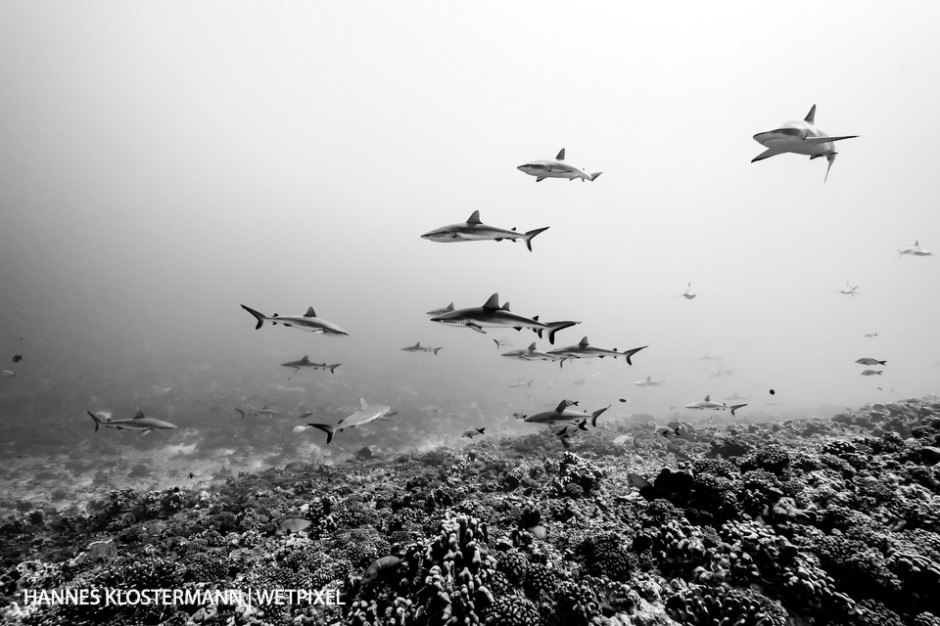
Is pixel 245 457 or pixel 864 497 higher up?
pixel 864 497

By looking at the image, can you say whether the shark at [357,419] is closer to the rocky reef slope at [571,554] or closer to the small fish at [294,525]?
the rocky reef slope at [571,554]

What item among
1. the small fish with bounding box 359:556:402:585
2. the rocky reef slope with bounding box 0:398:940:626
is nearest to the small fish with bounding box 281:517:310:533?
the rocky reef slope with bounding box 0:398:940:626

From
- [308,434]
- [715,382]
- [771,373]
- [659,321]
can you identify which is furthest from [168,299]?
[659,321]

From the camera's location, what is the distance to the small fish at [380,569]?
4.23 m

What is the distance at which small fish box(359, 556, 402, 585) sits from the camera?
4.23 metres

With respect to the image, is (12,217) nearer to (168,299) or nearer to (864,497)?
(168,299)

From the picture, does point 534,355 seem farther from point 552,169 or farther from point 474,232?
point 552,169

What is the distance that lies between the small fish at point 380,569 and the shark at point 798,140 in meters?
7.17

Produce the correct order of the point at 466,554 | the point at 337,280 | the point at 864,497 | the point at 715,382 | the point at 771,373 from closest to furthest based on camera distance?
1. the point at 466,554
2. the point at 864,497
3. the point at 715,382
4. the point at 771,373
5. the point at 337,280

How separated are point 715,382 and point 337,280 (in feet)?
413

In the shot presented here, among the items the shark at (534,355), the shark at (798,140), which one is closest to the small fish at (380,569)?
the shark at (534,355)

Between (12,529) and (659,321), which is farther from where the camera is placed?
(659,321)

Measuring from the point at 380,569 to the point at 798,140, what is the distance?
7824 mm

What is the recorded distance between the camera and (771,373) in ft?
374
